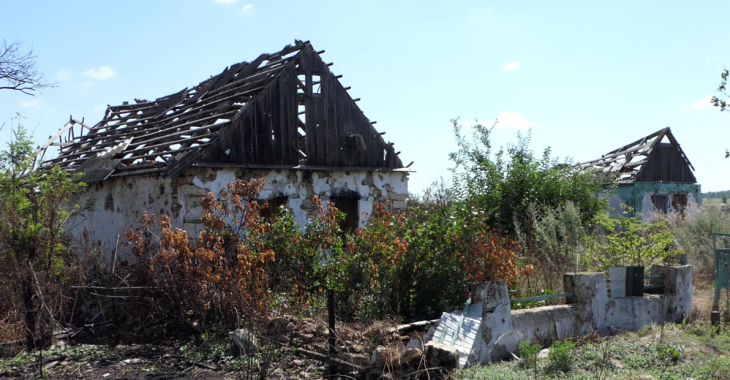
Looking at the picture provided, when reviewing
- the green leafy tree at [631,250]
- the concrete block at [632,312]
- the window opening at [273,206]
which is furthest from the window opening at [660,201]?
the window opening at [273,206]

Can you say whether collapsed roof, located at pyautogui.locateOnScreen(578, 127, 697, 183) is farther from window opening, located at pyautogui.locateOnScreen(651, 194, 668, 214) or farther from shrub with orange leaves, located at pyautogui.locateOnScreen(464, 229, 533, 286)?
shrub with orange leaves, located at pyautogui.locateOnScreen(464, 229, 533, 286)

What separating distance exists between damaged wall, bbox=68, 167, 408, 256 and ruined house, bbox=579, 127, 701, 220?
11.1 meters

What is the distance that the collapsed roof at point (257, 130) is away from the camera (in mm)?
10055

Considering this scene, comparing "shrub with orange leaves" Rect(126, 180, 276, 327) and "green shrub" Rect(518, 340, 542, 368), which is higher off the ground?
"shrub with orange leaves" Rect(126, 180, 276, 327)

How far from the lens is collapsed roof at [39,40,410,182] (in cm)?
1005

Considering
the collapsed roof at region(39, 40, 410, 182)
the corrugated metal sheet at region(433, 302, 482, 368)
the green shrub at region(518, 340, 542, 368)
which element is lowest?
the green shrub at region(518, 340, 542, 368)

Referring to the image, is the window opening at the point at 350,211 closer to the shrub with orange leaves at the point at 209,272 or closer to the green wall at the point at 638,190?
the shrub with orange leaves at the point at 209,272


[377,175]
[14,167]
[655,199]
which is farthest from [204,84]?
[655,199]

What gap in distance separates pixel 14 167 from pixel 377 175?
276 inches

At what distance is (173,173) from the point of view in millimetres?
9070

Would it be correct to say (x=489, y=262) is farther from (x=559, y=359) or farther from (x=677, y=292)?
(x=677, y=292)

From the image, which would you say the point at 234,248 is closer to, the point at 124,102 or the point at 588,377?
the point at 588,377

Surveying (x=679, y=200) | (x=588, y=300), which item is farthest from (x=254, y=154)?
(x=679, y=200)

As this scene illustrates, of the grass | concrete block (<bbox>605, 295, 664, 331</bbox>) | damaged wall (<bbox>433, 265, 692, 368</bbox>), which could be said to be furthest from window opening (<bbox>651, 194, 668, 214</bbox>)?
the grass
